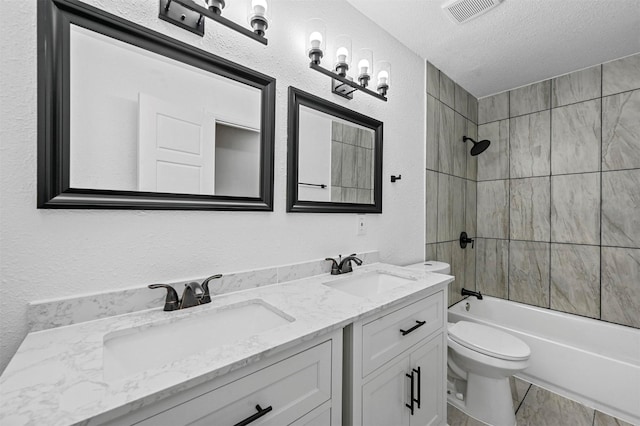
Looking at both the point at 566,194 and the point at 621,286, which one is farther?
the point at 566,194

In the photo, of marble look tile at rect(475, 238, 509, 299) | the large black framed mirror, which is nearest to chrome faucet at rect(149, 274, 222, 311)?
the large black framed mirror

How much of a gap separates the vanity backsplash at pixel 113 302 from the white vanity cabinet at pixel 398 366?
0.47 m

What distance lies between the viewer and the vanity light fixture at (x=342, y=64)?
1276 millimetres

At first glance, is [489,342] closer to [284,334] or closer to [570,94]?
[284,334]

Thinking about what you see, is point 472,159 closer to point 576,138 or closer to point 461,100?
point 461,100

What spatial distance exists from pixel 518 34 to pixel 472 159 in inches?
47.2

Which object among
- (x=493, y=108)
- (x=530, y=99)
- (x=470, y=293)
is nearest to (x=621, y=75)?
(x=530, y=99)

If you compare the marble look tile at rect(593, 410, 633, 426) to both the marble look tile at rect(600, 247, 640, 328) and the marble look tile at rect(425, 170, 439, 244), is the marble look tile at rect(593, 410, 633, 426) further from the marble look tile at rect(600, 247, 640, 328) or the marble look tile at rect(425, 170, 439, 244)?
the marble look tile at rect(425, 170, 439, 244)

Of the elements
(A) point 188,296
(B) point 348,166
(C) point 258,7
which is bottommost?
(A) point 188,296

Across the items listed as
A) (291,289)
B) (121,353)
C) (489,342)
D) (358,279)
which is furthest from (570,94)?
(121,353)

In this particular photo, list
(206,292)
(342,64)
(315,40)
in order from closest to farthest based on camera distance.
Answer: (206,292) → (315,40) → (342,64)

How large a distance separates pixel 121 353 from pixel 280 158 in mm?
908

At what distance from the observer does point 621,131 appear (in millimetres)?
2117

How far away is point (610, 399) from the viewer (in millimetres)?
1686
